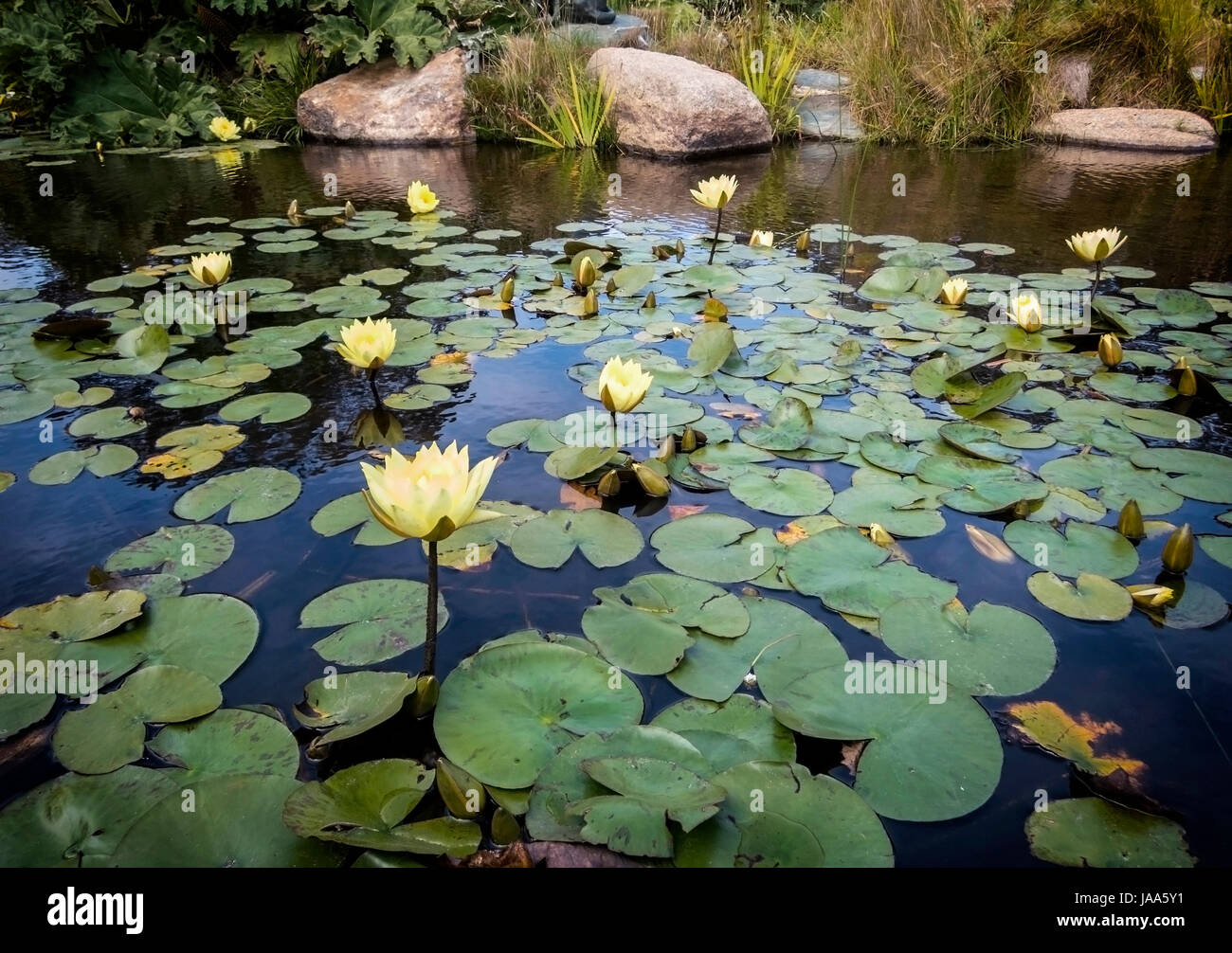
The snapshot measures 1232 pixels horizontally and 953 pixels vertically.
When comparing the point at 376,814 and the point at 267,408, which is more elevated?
the point at 267,408

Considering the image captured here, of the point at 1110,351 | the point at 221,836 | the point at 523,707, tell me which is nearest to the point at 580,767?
the point at 523,707

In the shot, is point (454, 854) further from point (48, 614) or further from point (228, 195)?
point (228, 195)

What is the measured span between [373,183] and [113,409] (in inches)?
153

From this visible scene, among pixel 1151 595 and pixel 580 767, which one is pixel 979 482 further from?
pixel 580 767

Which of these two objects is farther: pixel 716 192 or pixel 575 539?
pixel 716 192

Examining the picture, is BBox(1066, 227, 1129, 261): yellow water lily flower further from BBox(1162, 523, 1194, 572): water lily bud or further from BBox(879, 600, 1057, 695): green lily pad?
BBox(879, 600, 1057, 695): green lily pad

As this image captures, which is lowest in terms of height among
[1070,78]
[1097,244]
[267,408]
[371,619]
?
[371,619]

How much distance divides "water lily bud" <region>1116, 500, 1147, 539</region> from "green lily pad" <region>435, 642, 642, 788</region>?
3.89 feet

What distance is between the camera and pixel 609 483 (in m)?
1.89

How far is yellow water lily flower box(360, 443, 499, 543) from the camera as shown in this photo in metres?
1.15

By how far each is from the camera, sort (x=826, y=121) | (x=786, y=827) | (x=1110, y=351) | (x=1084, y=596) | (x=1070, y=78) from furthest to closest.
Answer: (x=826, y=121), (x=1070, y=78), (x=1110, y=351), (x=1084, y=596), (x=786, y=827)

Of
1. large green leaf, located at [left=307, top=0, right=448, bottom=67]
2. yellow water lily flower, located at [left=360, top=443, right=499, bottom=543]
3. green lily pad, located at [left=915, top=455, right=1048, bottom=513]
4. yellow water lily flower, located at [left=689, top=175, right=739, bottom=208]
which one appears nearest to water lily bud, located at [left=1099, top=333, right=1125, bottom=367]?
green lily pad, located at [left=915, top=455, right=1048, bottom=513]

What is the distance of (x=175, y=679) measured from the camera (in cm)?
133

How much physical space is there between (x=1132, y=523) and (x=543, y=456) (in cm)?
141
